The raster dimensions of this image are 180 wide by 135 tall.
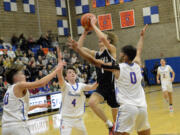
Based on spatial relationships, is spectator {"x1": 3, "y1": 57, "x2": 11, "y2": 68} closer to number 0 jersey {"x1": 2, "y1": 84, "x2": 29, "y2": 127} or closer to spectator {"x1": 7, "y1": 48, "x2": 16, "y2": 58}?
spectator {"x1": 7, "y1": 48, "x2": 16, "y2": 58}

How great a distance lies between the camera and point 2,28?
15609 mm

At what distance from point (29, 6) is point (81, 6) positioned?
11.7ft

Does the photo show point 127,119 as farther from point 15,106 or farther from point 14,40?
point 14,40

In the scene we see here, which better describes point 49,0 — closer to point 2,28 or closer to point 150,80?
point 2,28

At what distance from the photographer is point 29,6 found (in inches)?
681

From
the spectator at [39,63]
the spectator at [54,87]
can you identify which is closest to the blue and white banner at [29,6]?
the spectator at [39,63]

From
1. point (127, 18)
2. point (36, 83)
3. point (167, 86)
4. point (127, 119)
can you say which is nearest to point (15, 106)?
point (36, 83)

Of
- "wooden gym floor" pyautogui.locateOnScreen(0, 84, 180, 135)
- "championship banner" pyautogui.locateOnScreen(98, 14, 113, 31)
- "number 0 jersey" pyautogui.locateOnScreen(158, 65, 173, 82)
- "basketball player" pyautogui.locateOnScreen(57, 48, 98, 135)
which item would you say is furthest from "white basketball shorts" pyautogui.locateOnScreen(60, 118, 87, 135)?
"championship banner" pyautogui.locateOnScreen(98, 14, 113, 31)

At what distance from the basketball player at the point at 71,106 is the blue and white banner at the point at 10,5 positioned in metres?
12.5

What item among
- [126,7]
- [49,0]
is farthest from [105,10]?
[49,0]

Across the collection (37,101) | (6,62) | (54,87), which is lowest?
(37,101)

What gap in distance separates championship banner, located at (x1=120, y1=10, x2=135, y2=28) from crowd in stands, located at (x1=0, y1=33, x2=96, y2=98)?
3.74 metres

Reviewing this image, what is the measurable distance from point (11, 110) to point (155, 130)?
3.62 m

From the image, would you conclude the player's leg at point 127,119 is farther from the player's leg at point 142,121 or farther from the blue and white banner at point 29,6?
the blue and white banner at point 29,6
